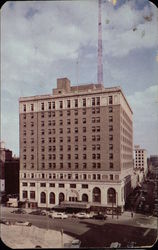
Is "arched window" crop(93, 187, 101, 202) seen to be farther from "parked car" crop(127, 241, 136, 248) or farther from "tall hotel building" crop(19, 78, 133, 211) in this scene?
"parked car" crop(127, 241, 136, 248)

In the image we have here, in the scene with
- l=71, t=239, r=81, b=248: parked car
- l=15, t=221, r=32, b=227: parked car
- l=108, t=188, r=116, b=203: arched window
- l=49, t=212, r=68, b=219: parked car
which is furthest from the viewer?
l=108, t=188, r=116, b=203: arched window

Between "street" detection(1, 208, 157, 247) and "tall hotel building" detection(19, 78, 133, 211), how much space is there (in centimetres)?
182

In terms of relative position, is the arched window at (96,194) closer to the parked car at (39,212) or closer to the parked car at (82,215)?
the parked car at (82,215)

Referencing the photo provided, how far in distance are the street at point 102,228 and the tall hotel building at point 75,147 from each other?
1.82 meters

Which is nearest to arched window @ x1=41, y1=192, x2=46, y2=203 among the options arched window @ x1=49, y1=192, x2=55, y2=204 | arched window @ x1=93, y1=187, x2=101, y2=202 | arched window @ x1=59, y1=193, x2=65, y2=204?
arched window @ x1=49, y1=192, x2=55, y2=204

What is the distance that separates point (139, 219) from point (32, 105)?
1287cm

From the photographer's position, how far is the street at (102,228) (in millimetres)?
15773

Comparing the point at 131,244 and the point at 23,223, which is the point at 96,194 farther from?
the point at 23,223

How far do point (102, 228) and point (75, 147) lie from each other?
23.2 ft

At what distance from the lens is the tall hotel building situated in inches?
798

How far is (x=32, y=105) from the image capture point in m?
20.7

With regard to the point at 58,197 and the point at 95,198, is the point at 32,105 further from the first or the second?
the point at 95,198

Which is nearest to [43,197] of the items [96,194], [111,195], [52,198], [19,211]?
[52,198]

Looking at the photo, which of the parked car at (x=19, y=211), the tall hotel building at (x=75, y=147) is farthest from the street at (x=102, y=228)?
the tall hotel building at (x=75, y=147)
